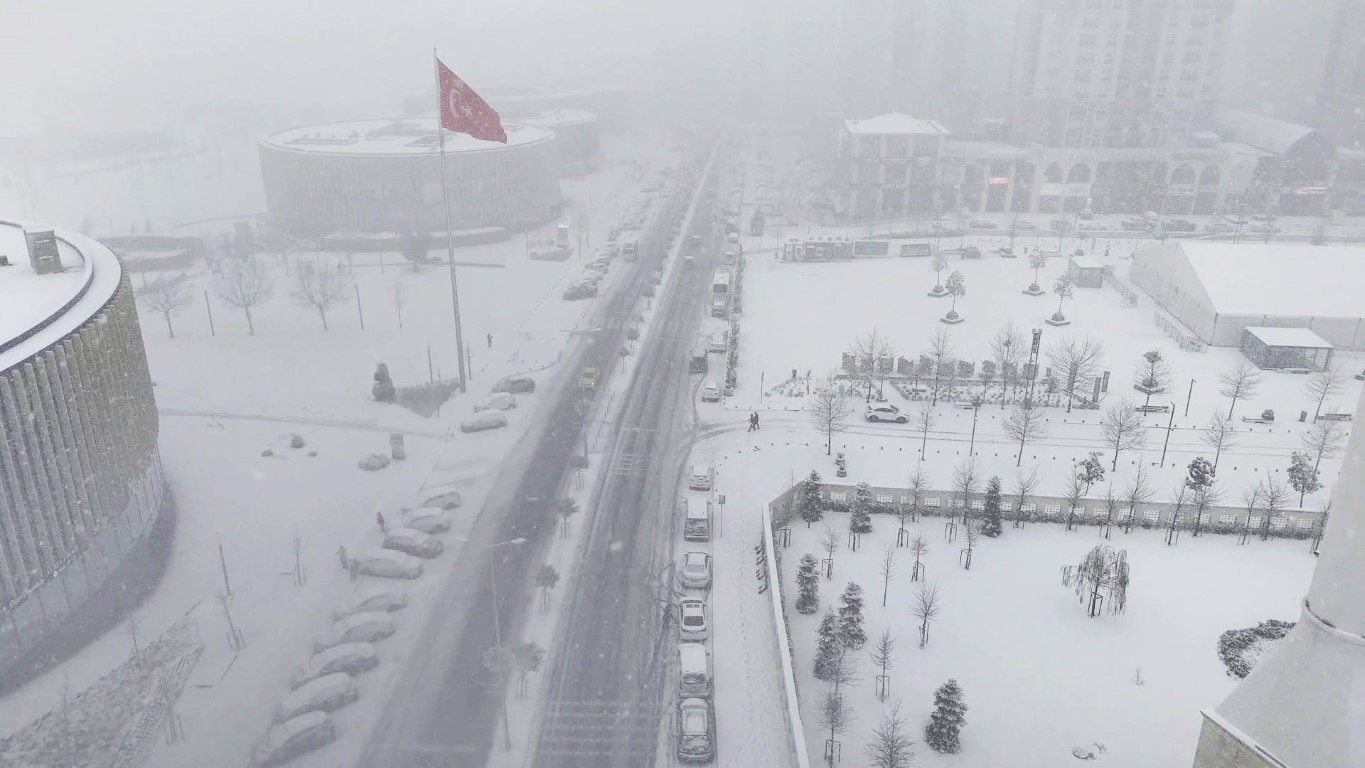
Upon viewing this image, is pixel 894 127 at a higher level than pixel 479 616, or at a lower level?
higher

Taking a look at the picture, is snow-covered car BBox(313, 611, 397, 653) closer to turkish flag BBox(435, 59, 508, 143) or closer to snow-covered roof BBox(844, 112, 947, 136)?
turkish flag BBox(435, 59, 508, 143)

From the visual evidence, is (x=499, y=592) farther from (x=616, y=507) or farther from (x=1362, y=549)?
(x=1362, y=549)

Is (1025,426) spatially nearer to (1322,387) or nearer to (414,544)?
(1322,387)

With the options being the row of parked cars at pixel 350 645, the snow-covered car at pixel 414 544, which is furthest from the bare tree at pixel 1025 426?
the snow-covered car at pixel 414 544

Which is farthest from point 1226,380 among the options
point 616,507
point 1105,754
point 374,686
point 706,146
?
point 706,146

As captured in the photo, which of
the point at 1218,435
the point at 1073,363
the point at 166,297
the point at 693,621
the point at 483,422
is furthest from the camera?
the point at 166,297

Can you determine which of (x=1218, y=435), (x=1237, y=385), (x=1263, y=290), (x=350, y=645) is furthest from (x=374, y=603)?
(x=1263, y=290)

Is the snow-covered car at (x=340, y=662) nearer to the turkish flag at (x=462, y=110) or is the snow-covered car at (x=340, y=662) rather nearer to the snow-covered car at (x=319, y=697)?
the snow-covered car at (x=319, y=697)
